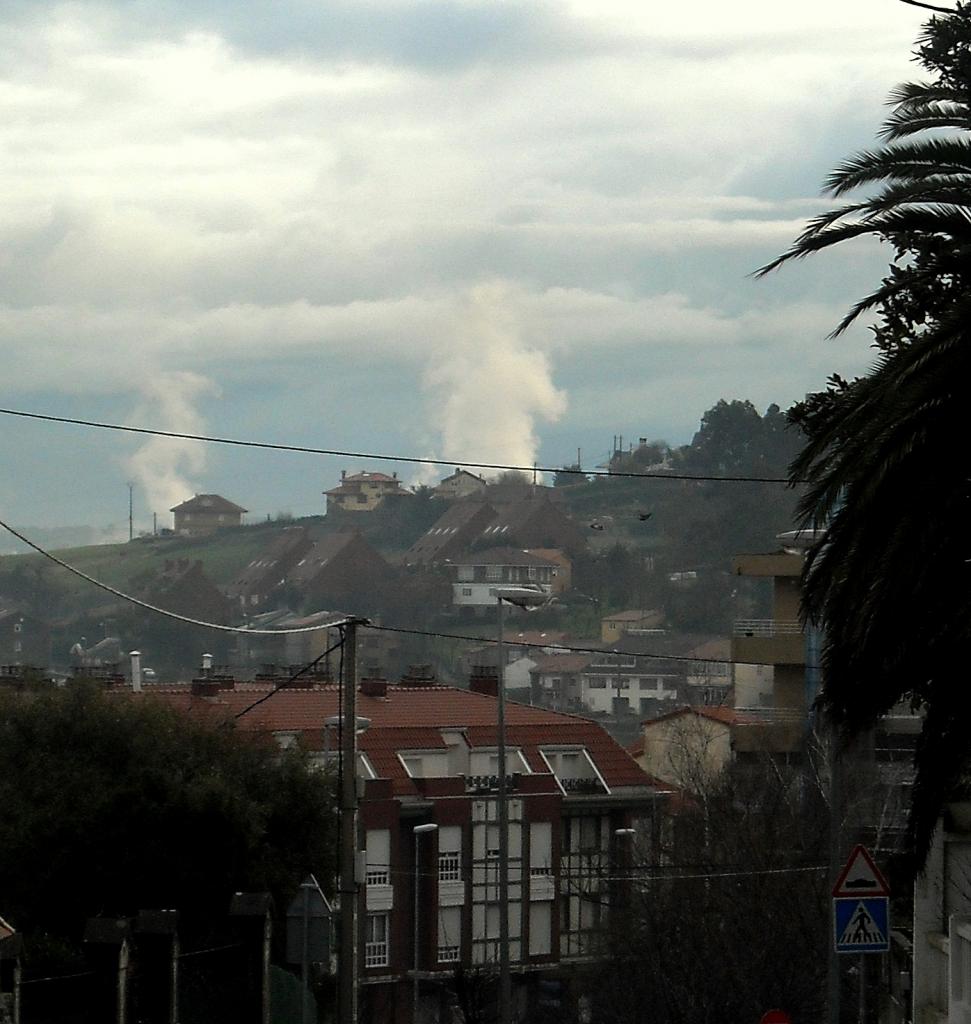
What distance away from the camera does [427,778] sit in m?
58.1

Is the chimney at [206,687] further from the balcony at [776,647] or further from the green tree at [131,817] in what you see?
the green tree at [131,817]

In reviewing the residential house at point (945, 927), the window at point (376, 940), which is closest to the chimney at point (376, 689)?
the window at point (376, 940)

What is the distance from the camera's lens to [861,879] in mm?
17609

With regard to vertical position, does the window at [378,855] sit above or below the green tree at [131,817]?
below

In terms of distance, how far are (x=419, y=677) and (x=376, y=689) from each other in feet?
18.9

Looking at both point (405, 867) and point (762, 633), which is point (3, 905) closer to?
point (405, 867)

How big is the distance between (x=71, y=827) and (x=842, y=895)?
70.4 ft

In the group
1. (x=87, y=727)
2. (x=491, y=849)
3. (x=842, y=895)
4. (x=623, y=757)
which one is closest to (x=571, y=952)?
(x=491, y=849)

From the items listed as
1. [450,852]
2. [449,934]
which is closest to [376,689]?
[450,852]

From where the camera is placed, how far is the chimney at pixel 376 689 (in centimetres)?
6625

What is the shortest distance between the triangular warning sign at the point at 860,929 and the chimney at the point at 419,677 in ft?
175

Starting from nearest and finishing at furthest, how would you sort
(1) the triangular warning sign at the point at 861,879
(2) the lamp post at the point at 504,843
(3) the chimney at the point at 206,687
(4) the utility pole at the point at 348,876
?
(1) the triangular warning sign at the point at 861,879, (4) the utility pole at the point at 348,876, (2) the lamp post at the point at 504,843, (3) the chimney at the point at 206,687

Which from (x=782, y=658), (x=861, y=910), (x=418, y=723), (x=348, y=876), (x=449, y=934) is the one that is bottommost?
(x=449, y=934)

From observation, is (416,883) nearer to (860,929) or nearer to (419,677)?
(419,677)
